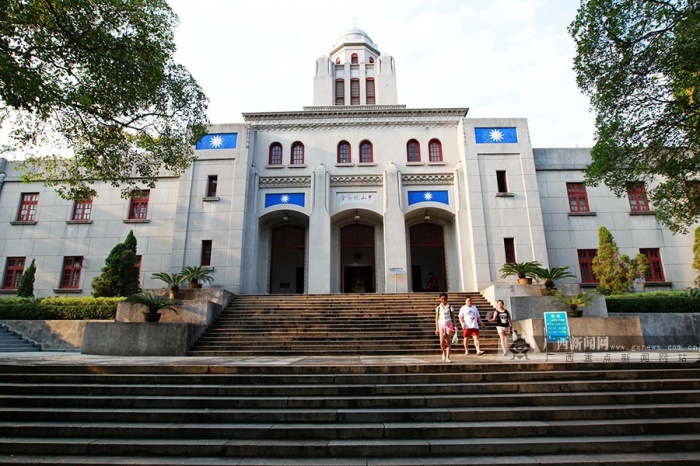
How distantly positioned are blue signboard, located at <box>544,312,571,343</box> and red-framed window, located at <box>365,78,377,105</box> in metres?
17.4

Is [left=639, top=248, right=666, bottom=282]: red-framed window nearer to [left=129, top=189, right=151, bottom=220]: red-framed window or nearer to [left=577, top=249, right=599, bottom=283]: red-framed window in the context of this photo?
[left=577, top=249, right=599, bottom=283]: red-framed window

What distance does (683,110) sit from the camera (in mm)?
11164

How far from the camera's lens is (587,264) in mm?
19234

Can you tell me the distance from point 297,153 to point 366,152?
12.3 feet

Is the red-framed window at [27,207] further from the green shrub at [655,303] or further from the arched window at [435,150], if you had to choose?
the green shrub at [655,303]

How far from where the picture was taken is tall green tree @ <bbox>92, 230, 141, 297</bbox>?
16.4 meters

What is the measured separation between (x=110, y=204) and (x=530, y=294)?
68.7 feet

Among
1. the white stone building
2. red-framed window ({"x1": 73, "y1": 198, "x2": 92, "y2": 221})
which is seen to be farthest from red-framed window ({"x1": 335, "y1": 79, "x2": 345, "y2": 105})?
red-framed window ({"x1": 73, "y1": 198, "x2": 92, "y2": 221})

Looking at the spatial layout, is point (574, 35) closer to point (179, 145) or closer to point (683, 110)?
point (683, 110)

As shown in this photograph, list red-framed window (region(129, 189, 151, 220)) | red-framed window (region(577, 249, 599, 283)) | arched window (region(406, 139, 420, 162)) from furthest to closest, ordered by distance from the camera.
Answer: arched window (region(406, 139, 420, 162)) < red-framed window (region(129, 189, 151, 220)) < red-framed window (region(577, 249, 599, 283))

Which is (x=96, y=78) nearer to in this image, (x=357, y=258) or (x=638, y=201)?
(x=357, y=258)

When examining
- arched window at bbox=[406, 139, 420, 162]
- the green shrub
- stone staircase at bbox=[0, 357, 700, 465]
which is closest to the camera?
stone staircase at bbox=[0, 357, 700, 465]

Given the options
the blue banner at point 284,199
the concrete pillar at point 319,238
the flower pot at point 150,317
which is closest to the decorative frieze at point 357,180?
the concrete pillar at point 319,238

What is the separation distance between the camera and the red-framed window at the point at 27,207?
21.1m
